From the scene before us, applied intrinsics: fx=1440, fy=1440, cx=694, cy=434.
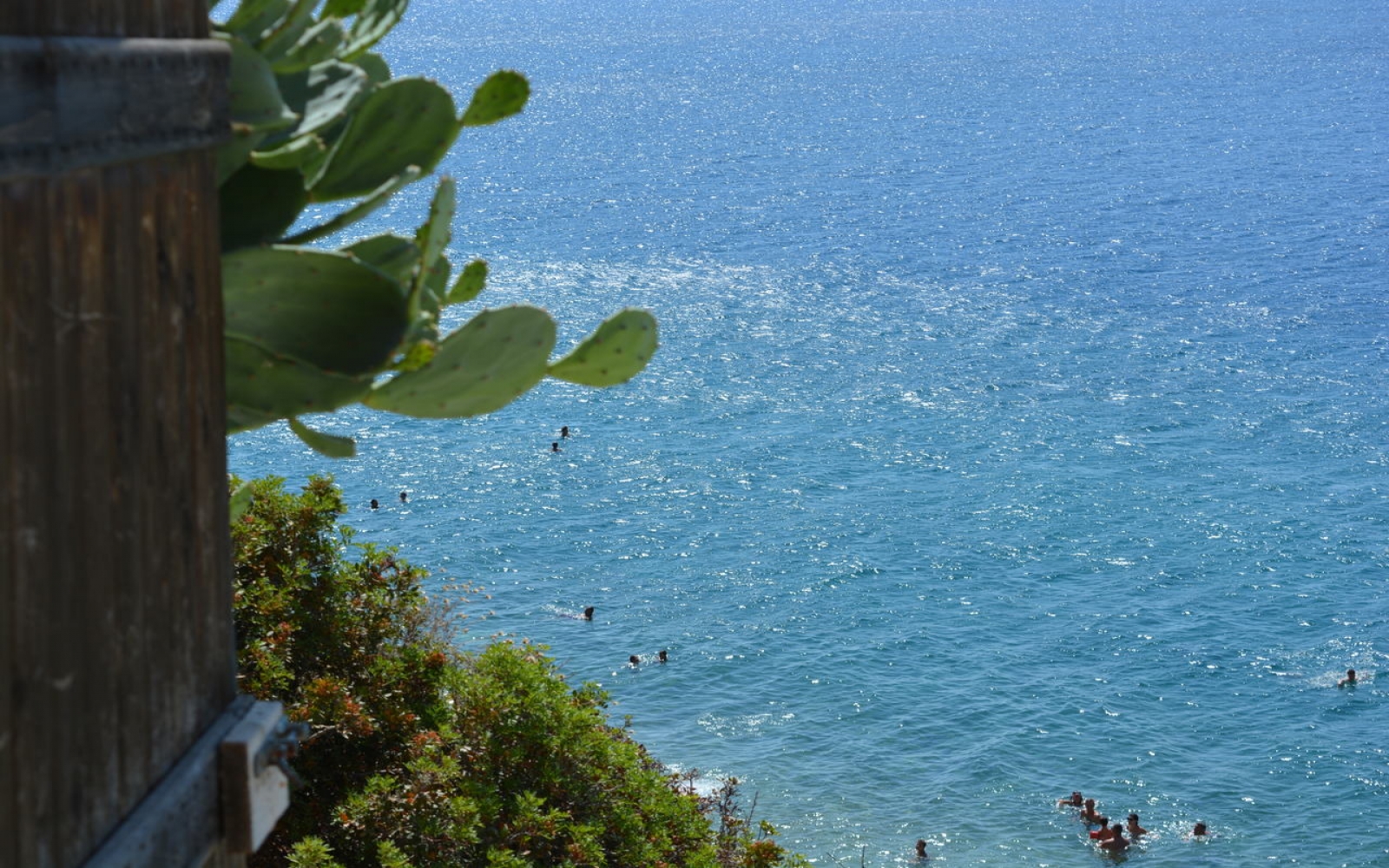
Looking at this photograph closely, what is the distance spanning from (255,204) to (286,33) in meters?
0.55

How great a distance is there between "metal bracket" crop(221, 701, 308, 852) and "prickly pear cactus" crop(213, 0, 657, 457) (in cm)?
67

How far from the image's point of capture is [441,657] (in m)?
8.66

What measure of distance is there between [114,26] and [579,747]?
714 centimetres

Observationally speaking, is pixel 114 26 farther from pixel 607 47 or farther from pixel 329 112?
pixel 607 47

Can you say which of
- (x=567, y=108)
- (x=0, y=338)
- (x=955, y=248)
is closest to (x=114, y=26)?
(x=0, y=338)

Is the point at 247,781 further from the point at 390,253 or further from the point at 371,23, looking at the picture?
the point at 371,23

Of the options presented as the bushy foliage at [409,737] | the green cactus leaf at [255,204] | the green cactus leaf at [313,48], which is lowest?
the bushy foliage at [409,737]

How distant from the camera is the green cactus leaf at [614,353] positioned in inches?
148

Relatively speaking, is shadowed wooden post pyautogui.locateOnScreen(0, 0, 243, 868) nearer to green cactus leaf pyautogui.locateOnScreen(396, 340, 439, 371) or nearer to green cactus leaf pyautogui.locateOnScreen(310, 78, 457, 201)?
green cactus leaf pyautogui.locateOnScreen(396, 340, 439, 371)

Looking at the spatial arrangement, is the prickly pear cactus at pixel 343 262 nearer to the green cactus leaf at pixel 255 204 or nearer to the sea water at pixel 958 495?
the green cactus leaf at pixel 255 204

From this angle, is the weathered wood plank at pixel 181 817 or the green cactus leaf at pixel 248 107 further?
the green cactus leaf at pixel 248 107

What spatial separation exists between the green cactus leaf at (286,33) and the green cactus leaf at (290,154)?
29 cm

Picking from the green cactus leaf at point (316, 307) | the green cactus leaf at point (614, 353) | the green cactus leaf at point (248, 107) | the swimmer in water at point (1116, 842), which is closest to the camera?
the green cactus leaf at point (248, 107)

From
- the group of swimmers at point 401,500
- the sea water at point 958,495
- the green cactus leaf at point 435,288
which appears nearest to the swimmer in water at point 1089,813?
the sea water at point 958,495
